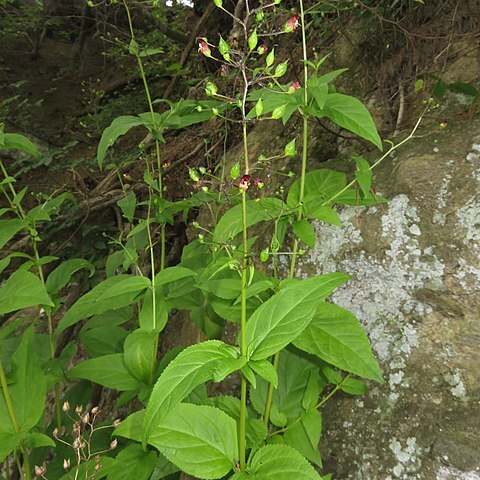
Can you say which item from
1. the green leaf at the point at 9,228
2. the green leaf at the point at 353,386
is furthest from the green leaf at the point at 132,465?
the green leaf at the point at 9,228

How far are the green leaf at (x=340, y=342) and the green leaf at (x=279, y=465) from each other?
33cm

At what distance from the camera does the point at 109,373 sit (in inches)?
83.9

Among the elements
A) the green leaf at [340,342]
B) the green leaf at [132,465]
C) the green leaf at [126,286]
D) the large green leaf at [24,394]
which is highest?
the green leaf at [126,286]

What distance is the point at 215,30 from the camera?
4906mm

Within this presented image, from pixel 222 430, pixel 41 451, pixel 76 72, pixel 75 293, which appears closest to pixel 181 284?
pixel 222 430

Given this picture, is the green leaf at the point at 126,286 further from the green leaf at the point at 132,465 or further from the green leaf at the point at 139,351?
the green leaf at the point at 132,465

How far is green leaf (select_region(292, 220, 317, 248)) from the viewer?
5.47ft

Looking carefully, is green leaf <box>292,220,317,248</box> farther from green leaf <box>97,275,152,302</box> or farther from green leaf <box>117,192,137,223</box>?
green leaf <box>117,192,137,223</box>

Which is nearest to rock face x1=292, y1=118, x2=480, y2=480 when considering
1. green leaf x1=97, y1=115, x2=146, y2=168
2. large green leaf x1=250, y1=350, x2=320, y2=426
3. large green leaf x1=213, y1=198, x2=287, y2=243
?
large green leaf x1=250, y1=350, x2=320, y2=426

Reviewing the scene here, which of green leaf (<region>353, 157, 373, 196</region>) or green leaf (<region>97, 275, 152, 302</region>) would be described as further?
green leaf (<region>97, 275, 152, 302</region>)

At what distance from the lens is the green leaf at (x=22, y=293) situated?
1729 mm

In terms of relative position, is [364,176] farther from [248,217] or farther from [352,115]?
[248,217]

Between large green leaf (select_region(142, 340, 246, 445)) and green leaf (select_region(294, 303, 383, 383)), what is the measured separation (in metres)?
0.43

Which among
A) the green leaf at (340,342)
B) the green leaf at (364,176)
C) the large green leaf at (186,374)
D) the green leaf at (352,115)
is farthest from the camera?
the green leaf at (364,176)
